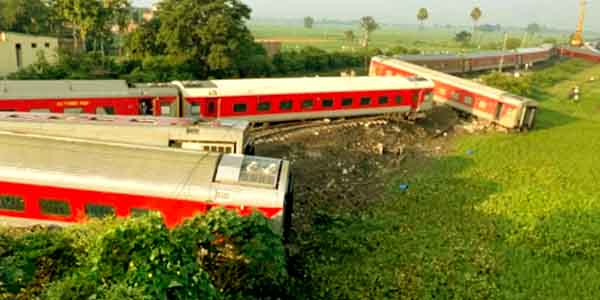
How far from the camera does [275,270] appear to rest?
10.9 metres

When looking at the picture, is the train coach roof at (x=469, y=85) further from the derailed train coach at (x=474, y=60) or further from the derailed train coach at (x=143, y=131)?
the derailed train coach at (x=143, y=131)

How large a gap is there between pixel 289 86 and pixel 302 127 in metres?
2.68

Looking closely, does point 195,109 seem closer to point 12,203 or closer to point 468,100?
point 12,203

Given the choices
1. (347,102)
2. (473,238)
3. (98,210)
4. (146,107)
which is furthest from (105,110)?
(473,238)

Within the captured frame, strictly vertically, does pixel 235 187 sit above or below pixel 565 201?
above

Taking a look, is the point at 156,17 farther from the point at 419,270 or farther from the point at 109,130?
the point at 419,270

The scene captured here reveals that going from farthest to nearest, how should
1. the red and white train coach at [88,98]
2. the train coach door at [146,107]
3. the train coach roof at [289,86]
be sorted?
1. the train coach roof at [289,86]
2. the train coach door at [146,107]
3. the red and white train coach at [88,98]

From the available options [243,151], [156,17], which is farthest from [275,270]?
[156,17]

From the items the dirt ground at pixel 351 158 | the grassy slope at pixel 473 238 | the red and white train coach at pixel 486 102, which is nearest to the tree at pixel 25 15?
the dirt ground at pixel 351 158

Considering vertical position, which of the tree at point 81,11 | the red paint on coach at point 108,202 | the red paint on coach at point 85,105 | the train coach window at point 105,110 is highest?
the tree at point 81,11

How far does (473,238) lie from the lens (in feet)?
56.5

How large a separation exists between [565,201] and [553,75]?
52.9 meters

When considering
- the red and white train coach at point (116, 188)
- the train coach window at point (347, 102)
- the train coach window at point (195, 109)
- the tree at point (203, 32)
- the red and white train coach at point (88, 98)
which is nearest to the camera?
the red and white train coach at point (116, 188)

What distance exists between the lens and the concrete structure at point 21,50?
3822 cm
